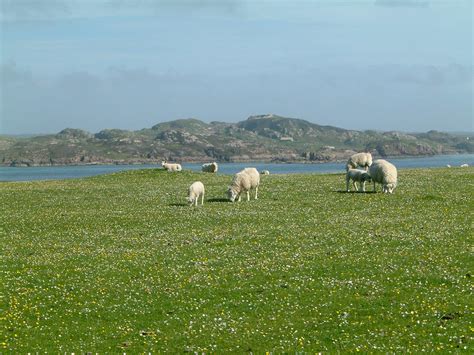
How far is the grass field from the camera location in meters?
15.5

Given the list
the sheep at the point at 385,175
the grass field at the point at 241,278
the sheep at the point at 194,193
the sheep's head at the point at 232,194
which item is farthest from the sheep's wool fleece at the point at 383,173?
the sheep at the point at 194,193

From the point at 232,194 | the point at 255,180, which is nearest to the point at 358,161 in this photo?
the point at 255,180

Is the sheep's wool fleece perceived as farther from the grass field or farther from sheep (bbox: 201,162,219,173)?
sheep (bbox: 201,162,219,173)

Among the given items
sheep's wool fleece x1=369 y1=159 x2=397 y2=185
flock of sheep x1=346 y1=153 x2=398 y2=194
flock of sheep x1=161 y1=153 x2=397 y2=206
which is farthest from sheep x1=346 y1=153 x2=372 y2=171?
sheep's wool fleece x1=369 y1=159 x2=397 y2=185

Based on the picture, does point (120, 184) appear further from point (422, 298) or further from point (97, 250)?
point (422, 298)

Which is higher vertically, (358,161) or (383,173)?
Answer: (358,161)

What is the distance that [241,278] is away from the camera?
819 inches

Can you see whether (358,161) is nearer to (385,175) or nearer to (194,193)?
(385,175)

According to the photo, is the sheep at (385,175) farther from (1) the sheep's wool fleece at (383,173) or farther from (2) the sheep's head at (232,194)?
(2) the sheep's head at (232,194)

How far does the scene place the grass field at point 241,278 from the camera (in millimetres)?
15453

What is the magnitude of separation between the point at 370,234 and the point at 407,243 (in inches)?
103

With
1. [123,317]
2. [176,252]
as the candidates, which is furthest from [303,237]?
[123,317]

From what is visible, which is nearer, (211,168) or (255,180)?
(255,180)

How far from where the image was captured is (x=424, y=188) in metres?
47.4
